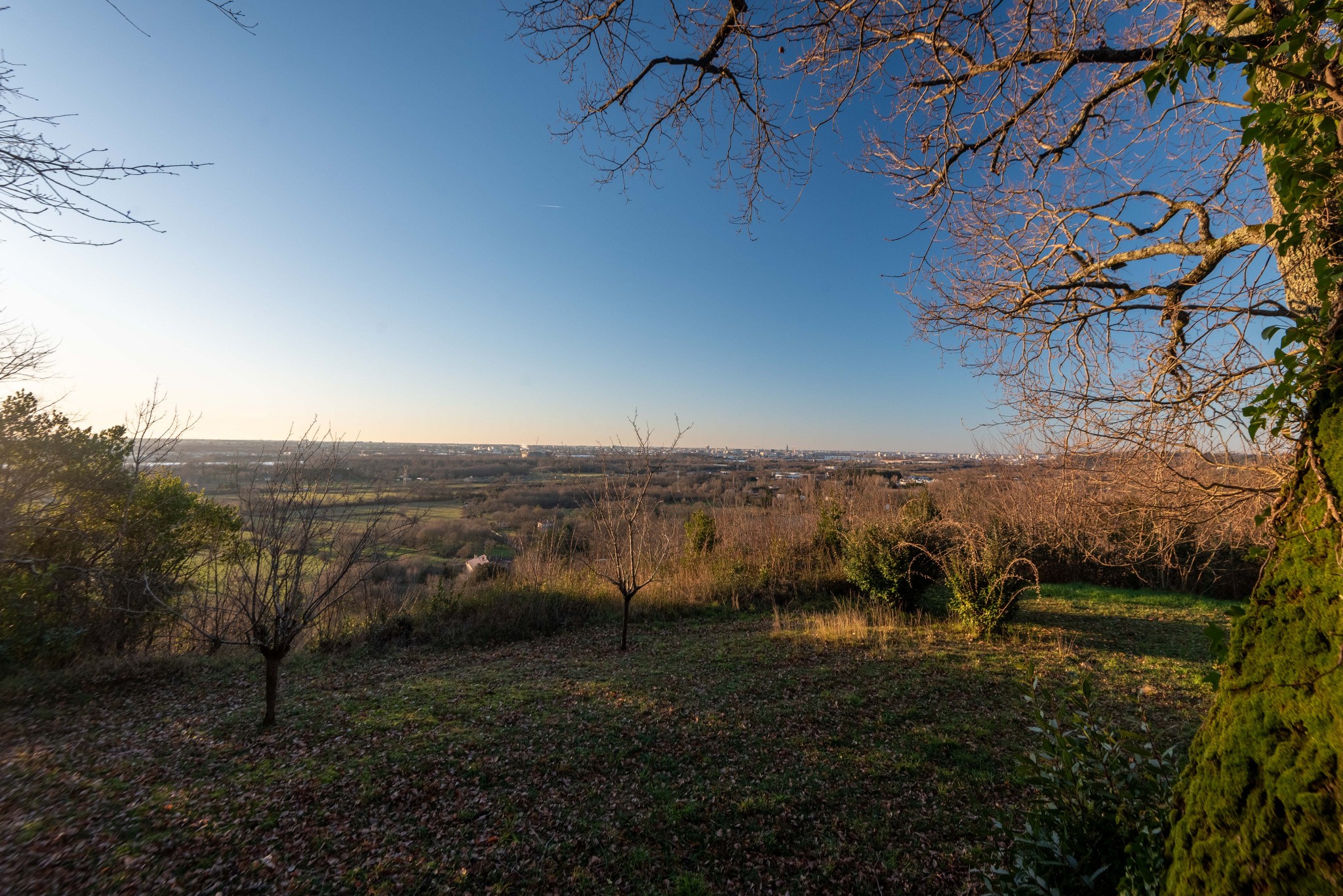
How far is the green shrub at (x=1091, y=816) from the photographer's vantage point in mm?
1915

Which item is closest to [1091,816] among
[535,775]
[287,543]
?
[535,775]

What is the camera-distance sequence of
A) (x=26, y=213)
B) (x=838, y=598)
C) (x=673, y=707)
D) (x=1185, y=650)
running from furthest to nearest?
1. (x=838, y=598)
2. (x=1185, y=650)
3. (x=673, y=707)
4. (x=26, y=213)

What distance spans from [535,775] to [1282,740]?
4.44m

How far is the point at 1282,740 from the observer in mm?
1331

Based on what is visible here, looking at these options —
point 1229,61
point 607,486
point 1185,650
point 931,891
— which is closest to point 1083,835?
point 931,891

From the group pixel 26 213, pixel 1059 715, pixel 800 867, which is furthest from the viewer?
pixel 800 867

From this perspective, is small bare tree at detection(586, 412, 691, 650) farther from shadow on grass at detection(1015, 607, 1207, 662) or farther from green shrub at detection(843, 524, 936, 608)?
shadow on grass at detection(1015, 607, 1207, 662)

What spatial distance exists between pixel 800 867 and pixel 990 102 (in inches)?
209

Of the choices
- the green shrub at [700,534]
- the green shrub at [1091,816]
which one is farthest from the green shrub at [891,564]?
the green shrub at [1091,816]

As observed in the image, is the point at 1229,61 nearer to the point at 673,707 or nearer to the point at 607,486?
the point at 673,707

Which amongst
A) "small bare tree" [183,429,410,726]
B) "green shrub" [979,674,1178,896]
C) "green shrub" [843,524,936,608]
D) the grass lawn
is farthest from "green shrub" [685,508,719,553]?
"green shrub" [979,674,1178,896]

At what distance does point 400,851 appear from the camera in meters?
3.09

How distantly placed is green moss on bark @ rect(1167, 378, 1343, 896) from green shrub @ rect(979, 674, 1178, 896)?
1.23 feet

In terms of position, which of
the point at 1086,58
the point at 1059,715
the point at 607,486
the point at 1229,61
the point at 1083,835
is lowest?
the point at 1083,835
